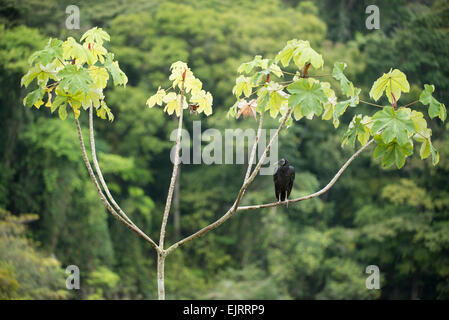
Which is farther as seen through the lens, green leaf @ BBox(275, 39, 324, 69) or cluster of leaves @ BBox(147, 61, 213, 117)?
cluster of leaves @ BBox(147, 61, 213, 117)

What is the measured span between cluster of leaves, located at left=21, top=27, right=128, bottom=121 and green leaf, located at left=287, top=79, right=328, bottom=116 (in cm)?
80

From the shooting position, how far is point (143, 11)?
11.0 metres

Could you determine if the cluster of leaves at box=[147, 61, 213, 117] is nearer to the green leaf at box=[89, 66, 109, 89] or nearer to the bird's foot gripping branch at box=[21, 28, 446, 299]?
Result: the bird's foot gripping branch at box=[21, 28, 446, 299]

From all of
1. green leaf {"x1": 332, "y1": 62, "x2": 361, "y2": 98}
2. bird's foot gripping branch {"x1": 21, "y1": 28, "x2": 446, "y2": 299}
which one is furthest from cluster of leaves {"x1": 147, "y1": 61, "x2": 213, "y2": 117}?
green leaf {"x1": 332, "y1": 62, "x2": 361, "y2": 98}

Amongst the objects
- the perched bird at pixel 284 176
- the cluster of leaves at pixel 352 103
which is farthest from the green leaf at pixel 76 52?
the perched bird at pixel 284 176

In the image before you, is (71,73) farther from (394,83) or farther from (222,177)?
(222,177)

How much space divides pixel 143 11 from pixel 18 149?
4.23 m

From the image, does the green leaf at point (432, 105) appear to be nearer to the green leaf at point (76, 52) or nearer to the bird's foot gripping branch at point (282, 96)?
the bird's foot gripping branch at point (282, 96)

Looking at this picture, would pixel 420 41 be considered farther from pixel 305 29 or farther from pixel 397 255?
pixel 397 255

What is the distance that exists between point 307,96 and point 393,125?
349 mm

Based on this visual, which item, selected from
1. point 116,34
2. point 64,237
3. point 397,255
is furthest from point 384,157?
point 116,34

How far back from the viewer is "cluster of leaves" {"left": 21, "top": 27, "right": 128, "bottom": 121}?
1.98m

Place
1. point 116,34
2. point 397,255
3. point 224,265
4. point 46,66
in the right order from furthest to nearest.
→ point 224,265
point 116,34
point 397,255
point 46,66

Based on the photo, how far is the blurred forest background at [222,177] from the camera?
28.9 ft
